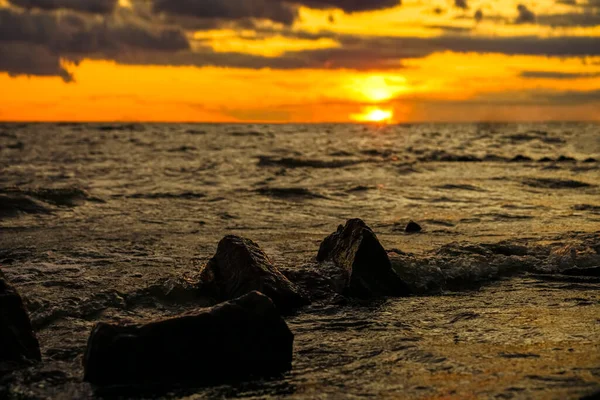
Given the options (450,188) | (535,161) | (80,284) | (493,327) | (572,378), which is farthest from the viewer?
(535,161)

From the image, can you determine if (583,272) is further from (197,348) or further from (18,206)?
(18,206)

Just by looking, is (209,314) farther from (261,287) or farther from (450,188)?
(450,188)

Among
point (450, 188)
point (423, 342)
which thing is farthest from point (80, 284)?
point (450, 188)

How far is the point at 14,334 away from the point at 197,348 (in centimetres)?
138

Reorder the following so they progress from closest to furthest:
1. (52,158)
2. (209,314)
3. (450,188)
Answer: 1. (209,314)
2. (450,188)
3. (52,158)

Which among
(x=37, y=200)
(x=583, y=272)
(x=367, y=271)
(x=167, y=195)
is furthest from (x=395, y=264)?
(x=167, y=195)

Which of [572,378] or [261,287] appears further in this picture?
[261,287]

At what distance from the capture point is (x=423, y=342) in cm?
529

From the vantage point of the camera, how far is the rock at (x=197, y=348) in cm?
450

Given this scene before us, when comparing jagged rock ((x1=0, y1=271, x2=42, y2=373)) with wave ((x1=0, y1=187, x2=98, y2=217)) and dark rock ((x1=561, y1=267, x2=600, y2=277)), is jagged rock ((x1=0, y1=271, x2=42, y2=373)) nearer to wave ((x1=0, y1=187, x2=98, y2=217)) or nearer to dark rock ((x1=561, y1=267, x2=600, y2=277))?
dark rock ((x1=561, y1=267, x2=600, y2=277))

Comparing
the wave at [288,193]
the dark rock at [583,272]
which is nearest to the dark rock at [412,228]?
the dark rock at [583,272]

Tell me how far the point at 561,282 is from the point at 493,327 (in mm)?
2189

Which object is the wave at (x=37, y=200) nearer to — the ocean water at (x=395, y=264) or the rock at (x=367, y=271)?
the ocean water at (x=395, y=264)

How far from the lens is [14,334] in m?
4.89
